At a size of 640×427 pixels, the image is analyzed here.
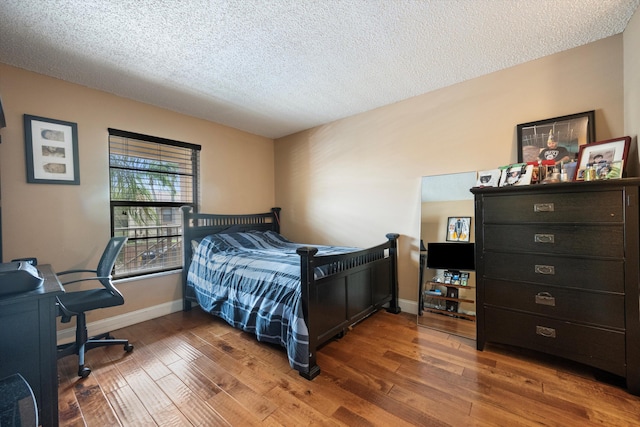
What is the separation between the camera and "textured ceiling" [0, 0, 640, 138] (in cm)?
157

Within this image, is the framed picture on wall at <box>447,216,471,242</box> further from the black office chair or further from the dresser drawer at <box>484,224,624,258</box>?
the black office chair

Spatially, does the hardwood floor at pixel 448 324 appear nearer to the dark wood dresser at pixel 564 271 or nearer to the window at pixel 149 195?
the dark wood dresser at pixel 564 271

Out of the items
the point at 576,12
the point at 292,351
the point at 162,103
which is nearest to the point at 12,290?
the point at 292,351

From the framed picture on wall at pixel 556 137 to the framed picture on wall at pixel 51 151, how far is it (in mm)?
3893

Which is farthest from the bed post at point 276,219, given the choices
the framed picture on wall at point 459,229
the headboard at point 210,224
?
the framed picture on wall at point 459,229

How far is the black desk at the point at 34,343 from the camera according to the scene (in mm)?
1095

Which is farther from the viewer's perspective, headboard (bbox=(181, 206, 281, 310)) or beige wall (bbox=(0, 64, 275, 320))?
headboard (bbox=(181, 206, 281, 310))

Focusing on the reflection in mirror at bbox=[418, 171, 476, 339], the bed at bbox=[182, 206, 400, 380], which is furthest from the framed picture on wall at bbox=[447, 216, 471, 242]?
the bed at bbox=[182, 206, 400, 380]

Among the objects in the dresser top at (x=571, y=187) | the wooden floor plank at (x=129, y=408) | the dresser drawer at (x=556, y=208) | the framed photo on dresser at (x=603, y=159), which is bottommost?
the wooden floor plank at (x=129, y=408)

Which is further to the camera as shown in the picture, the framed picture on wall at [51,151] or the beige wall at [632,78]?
the framed picture on wall at [51,151]

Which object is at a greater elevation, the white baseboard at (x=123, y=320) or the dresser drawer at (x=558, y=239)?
→ the dresser drawer at (x=558, y=239)

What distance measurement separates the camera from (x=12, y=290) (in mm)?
1144

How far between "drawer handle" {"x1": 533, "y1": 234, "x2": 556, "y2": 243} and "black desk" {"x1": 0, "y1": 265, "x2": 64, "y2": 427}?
2777 millimetres

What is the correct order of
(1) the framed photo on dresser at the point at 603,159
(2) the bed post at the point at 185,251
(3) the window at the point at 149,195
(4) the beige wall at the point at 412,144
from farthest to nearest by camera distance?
(2) the bed post at the point at 185,251
(3) the window at the point at 149,195
(4) the beige wall at the point at 412,144
(1) the framed photo on dresser at the point at 603,159
